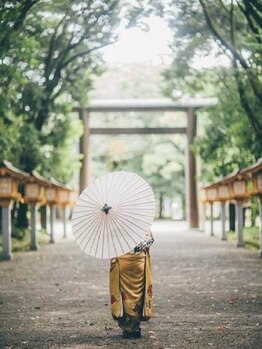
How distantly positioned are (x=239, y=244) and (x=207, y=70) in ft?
18.5

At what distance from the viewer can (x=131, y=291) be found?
5852 millimetres

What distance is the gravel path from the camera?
227 inches

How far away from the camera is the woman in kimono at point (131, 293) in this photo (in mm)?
5844

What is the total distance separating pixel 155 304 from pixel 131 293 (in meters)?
2.28

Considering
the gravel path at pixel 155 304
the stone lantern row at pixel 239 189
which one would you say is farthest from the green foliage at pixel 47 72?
the stone lantern row at pixel 239 189

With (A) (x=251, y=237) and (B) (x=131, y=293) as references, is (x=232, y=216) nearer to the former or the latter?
(A) (x=251, y=237)

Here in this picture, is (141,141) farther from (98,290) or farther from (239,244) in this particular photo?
(98,290)

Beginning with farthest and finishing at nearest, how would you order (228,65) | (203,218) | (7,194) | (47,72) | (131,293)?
(203,218)
(47,72)
(228,65)
(7,194)
(131,293)

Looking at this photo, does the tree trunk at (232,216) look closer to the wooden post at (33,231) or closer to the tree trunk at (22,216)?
the tree trunk at (22,216)

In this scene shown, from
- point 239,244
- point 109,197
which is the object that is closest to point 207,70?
point 239,244

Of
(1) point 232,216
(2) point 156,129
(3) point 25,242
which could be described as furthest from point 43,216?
(1) point 232,216

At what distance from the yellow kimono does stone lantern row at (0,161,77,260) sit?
8.65 meters

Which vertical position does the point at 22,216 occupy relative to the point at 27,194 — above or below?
below

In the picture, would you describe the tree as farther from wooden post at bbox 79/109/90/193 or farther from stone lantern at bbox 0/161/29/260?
wooden post at bbox 79/109/90/193
